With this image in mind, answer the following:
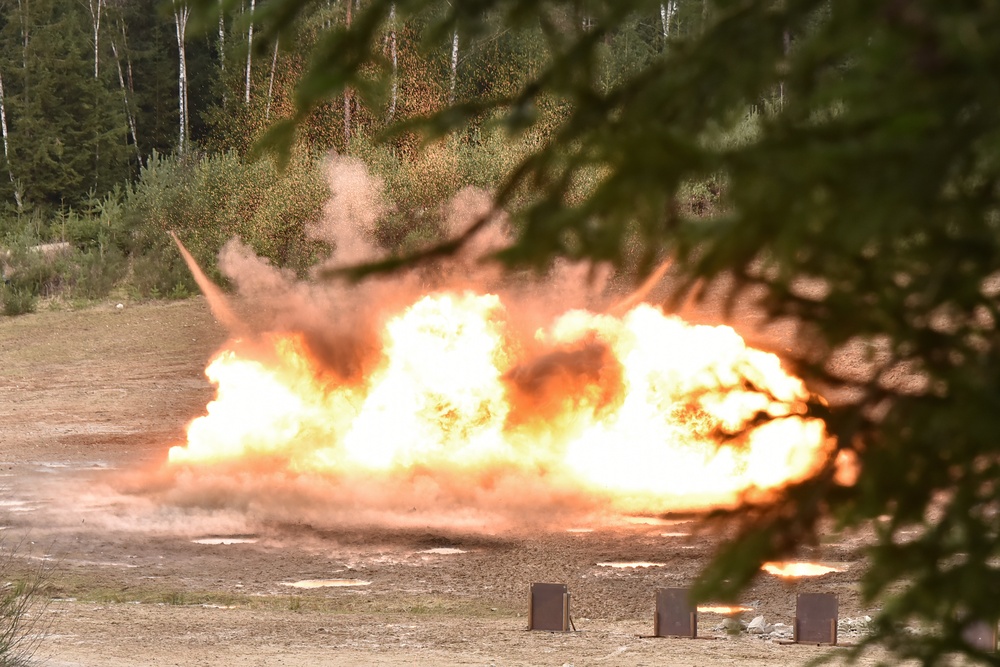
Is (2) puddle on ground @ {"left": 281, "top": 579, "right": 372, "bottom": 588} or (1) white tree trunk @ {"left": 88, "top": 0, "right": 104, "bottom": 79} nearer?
(2) puddle on ground @ {"left": 281, "top": 579, "right": 372, "bottom": 588}

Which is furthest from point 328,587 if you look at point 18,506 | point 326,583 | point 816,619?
point 18,506

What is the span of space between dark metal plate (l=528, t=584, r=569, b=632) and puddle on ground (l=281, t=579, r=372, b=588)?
2.83 metres

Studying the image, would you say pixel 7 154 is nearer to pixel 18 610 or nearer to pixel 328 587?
pixel 328 587

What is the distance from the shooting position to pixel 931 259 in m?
3.45

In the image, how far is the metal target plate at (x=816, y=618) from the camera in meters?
13.6

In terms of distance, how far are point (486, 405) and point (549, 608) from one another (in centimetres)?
974

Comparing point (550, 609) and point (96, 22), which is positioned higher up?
point (96, 22)

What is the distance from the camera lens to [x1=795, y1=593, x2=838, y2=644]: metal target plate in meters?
13.6

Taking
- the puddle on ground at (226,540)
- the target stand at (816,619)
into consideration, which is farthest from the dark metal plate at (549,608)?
the puddle on ground at (226,540)

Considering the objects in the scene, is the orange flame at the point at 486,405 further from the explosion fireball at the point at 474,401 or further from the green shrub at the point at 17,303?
the green shrub at the point at 17,303

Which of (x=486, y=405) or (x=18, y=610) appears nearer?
(x=18, y=610)

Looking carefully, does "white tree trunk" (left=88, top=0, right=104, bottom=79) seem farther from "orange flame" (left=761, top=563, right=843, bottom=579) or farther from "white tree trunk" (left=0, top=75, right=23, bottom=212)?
"orange flame" (left=761, top=563, right=843, bottom=579)

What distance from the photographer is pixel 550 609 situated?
566 inches

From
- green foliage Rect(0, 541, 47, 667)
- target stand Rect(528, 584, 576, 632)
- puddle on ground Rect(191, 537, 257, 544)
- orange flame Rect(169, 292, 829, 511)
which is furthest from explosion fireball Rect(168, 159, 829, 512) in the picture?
target stand Rect(528, 584, 576, 632)
